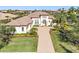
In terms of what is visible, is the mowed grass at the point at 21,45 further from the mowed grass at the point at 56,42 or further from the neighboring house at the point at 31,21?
the mowed grass at the point at 56,42

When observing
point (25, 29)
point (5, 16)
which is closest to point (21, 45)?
point (25, 29)

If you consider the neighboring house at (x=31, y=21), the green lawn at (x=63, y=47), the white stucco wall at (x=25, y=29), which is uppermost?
the neighboring house at (x=31, y=21)

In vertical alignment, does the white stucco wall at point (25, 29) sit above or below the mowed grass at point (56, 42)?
above

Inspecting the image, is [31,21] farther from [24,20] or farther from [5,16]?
[5,16]

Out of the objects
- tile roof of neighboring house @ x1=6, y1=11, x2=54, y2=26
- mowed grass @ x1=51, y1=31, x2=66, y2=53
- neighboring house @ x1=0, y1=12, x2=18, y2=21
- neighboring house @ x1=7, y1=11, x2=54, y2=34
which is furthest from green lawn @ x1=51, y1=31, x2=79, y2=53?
neighboring house @ x1=0, y1=12, x2=18, y2=21

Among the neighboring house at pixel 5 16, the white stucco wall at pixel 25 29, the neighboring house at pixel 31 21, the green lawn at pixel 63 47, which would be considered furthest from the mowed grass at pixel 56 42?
the neighboring house at pixel 5 16
